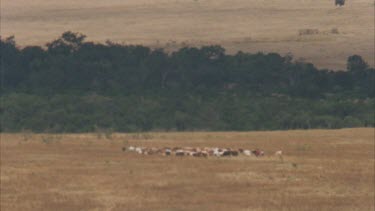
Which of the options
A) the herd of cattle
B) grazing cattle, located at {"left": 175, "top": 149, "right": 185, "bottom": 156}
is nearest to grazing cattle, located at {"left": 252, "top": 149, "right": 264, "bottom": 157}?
the herd of cattle

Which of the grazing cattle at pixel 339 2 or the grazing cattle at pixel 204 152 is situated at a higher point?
the grazing cattle at pixel 339 2

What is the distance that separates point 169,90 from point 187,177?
4034cm

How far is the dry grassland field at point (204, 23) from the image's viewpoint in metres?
84.1

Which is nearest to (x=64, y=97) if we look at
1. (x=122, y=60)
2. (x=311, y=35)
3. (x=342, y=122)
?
(x=122, y=60)

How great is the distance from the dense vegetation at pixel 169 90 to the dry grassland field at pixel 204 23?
15.5ft

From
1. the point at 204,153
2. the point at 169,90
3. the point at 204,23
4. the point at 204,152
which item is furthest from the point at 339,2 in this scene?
the point at 204,153

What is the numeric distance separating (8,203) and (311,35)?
209ft

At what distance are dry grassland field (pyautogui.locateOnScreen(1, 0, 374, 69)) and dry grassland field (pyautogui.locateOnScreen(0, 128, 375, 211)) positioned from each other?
37.6 meters

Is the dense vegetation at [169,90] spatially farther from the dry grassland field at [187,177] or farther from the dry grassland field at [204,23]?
the dry grassland field at [187,177]

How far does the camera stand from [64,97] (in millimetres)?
67625

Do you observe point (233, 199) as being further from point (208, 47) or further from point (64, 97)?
point (208, 47)

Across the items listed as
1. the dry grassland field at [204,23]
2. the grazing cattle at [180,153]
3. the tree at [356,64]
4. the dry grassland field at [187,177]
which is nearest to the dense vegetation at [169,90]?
the tree at [356,64]

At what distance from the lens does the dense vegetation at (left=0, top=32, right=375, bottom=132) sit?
62.7m

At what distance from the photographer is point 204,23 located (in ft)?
286
